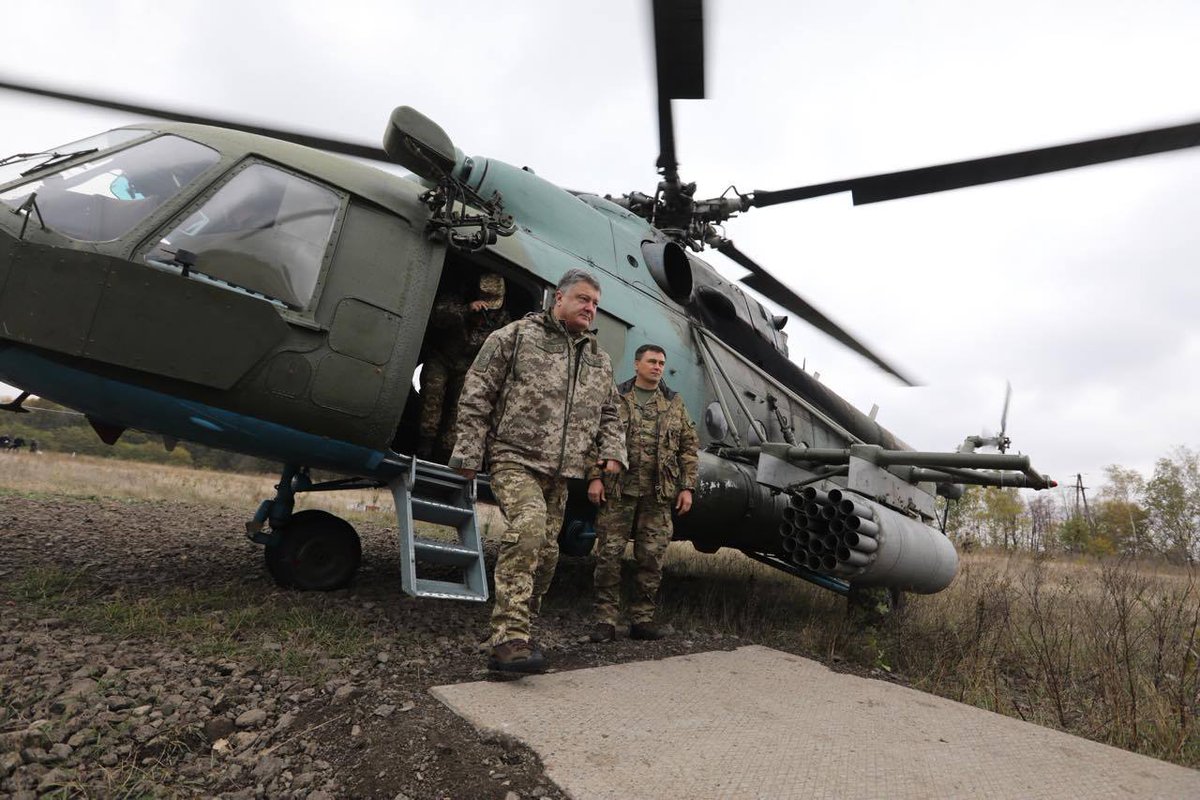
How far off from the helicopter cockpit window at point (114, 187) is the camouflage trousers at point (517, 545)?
2096 millimetres

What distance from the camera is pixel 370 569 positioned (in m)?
4.98

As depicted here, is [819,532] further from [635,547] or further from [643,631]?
[643,631]

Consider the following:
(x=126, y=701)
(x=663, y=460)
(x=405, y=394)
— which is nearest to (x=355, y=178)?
(x=405, y=394)

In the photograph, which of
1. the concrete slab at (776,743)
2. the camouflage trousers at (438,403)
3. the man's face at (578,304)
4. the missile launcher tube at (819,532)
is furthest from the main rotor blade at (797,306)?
the concrete slab at (776,743)

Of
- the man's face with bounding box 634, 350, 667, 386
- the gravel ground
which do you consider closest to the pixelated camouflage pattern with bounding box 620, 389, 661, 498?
the man's face with bounding box 634, 350, 667, 386

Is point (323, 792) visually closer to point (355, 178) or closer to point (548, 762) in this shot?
point (548, 762)

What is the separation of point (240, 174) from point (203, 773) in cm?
281

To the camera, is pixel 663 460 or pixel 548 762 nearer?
pixel 548 762

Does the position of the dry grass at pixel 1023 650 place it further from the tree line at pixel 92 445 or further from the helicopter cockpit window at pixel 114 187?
the tree line at pixel 92 445

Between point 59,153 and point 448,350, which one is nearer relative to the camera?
point 59,153

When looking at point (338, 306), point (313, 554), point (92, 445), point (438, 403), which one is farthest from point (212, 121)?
point (92, 445)

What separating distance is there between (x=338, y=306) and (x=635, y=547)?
2279 millimetres

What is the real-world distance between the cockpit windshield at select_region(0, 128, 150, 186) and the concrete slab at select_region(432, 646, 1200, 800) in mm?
3214

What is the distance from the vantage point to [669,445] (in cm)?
409
